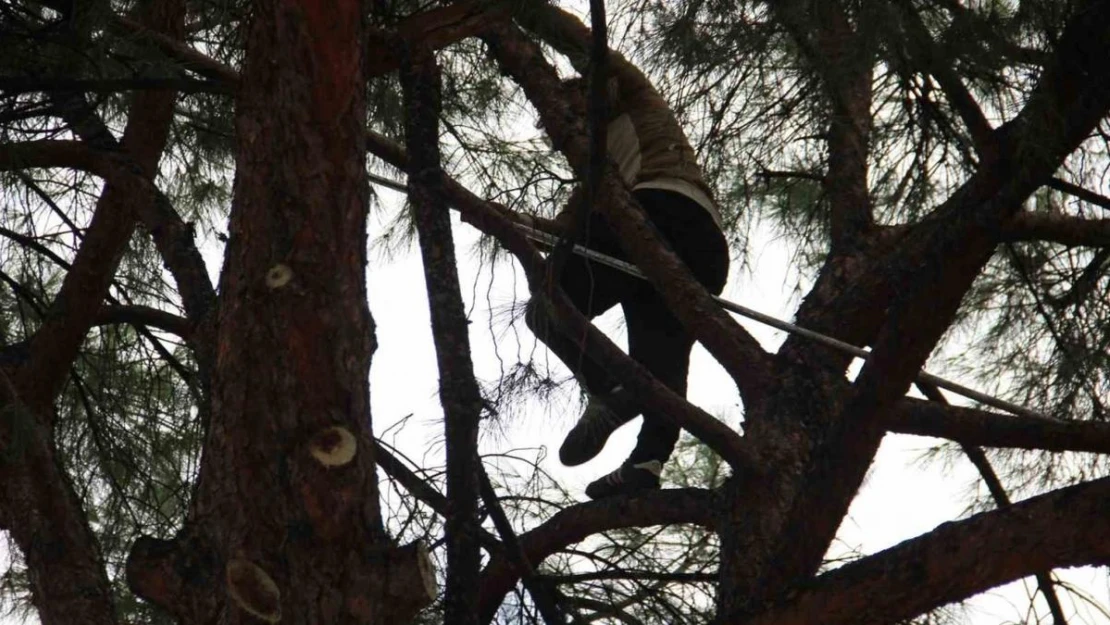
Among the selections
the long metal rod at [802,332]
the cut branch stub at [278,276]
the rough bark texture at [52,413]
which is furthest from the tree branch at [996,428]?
the rough bark texture at [52,413]

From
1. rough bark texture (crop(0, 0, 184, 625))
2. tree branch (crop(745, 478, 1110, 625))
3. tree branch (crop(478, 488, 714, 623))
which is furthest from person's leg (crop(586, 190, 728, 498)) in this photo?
rough bark texture (crop(0, 0, 184, 625))

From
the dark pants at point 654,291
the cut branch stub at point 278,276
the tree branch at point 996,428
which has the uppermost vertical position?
the dark pants at point 654,291

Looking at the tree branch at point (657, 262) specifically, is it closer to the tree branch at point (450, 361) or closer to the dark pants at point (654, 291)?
the dark pants at point (654, 291)

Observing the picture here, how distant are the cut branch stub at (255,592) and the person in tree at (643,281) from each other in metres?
1.06

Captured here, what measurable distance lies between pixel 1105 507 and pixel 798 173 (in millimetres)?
1439

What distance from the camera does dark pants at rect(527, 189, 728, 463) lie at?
300 centimetres

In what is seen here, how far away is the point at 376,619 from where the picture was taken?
1.98 meters

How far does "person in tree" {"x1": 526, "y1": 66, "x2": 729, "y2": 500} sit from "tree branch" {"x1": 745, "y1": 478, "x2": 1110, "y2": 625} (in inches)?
32.8

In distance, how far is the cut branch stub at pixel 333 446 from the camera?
202cm

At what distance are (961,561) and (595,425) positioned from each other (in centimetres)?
104

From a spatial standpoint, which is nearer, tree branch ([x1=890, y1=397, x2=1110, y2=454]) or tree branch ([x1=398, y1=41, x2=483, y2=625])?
tree branch ([x1=398, y1=41, x2=483, y2=625])

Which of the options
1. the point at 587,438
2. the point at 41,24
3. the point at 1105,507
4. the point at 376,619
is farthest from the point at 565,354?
the point at 41,24

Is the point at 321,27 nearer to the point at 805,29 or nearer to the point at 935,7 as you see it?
the point at 805,29

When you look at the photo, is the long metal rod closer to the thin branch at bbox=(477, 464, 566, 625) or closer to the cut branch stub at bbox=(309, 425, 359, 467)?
the thin branch at bbox=(477, 464, 566, 625)
